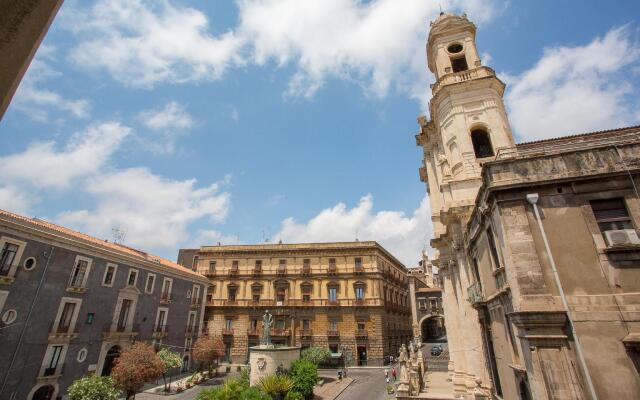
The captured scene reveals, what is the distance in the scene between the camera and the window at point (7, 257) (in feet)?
57.2

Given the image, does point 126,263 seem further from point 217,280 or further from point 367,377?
point 367,377

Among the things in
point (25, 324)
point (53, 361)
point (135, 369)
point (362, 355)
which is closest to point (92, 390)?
point (135, 369)

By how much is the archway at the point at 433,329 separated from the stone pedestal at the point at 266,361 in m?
41.0

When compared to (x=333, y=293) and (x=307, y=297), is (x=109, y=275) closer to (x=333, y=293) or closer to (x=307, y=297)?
(x=307, y=297)

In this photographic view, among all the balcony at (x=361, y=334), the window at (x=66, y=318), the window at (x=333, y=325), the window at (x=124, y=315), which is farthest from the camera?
the window at (x=333, y=325)

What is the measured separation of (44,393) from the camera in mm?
18719

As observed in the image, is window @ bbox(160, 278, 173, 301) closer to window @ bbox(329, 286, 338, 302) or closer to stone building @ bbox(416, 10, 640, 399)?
window @ bbox(329, 286, 338, 302)

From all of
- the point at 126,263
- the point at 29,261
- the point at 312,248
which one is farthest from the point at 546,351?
the point at 312,248

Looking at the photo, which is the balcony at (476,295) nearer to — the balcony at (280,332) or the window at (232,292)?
the balcony at (280,332)

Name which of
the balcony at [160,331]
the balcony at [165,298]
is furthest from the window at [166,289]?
the balcony at [160,331]

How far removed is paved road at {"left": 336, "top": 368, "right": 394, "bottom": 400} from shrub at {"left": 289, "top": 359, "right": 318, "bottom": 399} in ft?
8.26

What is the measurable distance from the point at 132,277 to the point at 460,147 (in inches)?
1010

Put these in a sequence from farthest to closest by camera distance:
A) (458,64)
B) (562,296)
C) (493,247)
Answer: (458,64)
(493,247)
(562,296)

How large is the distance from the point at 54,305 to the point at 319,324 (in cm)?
2486
